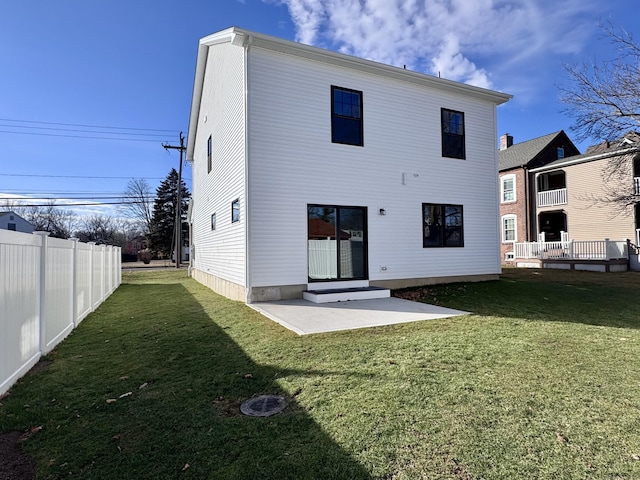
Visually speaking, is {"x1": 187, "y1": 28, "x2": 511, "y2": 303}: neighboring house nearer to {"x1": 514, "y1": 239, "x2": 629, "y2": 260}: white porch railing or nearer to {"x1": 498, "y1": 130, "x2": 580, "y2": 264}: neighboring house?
{"x1": 514, "y1": 239, "x2": 629, "y2": 260}: white porch railing

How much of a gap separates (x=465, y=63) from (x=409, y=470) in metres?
14.6

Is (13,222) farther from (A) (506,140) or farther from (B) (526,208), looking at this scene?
(B) (526,208)

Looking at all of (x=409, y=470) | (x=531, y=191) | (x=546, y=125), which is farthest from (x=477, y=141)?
(x=546, y=125)

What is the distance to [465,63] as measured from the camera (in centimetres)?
1322

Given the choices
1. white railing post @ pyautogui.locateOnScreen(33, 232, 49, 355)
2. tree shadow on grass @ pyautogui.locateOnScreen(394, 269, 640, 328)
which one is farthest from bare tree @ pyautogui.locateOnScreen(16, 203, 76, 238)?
tree shadow on grass @ pyautogui.locateOnScreen(394, 269, 640, 328)

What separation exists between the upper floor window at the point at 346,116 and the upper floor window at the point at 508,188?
17.9 m

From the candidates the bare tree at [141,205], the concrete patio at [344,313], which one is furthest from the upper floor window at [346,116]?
the bare tree at [141,205]

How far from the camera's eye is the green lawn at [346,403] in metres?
2.23

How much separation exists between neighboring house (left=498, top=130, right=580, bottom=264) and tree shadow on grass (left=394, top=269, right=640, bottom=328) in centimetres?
1083

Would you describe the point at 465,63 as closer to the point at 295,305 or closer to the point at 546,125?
the point at 295,305

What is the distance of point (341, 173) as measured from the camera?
927cm

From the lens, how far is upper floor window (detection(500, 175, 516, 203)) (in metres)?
A: 23.2

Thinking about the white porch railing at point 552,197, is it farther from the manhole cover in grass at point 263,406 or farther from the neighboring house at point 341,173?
the manhole cover in grass at point 263,406

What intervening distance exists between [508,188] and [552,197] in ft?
8.70
